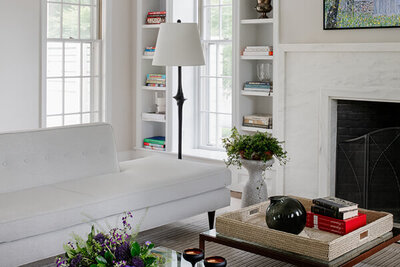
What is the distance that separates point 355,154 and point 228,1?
2.22 metres

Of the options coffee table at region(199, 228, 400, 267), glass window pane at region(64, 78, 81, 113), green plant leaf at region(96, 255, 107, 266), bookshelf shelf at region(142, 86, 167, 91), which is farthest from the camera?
bookshelf shelf at region(142, 86, 167, 91)

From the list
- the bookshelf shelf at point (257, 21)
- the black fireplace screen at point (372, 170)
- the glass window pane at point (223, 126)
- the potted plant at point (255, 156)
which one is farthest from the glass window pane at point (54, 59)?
the black fireplace screen at point (372, 170)

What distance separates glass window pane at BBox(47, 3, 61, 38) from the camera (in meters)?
6.15

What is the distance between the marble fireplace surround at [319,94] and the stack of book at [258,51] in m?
0.20

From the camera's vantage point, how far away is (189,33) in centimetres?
499

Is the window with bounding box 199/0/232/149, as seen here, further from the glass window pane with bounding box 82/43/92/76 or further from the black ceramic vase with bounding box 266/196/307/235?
the black ceramic vase with bounding box 266/196/307/235

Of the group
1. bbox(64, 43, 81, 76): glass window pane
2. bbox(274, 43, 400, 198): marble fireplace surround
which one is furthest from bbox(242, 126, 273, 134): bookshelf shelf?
bbox(64, 43, 81, 76): glass window pane

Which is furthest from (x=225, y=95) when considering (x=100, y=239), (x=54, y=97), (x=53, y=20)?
(x=100, y=239)

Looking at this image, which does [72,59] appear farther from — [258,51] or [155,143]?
[258,51]

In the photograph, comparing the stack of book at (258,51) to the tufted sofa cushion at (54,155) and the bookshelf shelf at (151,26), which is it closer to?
the bookshelf shelf at (151,26)

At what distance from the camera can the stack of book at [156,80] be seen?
663cm

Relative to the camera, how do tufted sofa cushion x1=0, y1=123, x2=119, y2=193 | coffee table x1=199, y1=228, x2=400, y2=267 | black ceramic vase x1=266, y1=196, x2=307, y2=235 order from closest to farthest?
coffee table x1=199, y1=228, x2=400, y2=267 → black ceramic vase x1=266, y1=196, x2=307, y2=235 → tufted sofa cushion x1=0, y1=123, x2=119, y2=193

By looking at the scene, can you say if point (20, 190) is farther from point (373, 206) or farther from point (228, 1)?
point (228, 1)

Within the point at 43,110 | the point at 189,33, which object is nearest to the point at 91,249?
the point at 189,33
